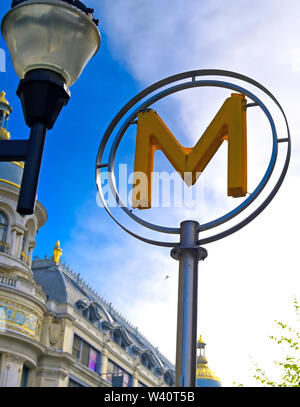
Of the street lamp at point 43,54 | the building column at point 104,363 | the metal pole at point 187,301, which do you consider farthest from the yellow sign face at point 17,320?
the street lamp at point 43,54

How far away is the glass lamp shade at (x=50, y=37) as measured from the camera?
477 cm

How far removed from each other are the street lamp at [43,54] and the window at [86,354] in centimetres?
3896

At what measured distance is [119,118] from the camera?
7.36 m

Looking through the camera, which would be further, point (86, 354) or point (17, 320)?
point (86, 354)

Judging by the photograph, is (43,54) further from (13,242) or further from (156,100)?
(13,242)

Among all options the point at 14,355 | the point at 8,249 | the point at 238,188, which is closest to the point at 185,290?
the point at 238,188

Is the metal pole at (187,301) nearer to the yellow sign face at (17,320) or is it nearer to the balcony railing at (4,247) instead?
the yellow sign face at (17,320)

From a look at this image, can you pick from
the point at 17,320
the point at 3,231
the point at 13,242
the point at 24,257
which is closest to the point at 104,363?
the point at 24,257

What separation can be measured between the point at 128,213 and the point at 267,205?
139 centimetres

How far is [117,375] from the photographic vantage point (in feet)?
157

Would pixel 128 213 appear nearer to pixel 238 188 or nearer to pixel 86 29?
pixel 238 188

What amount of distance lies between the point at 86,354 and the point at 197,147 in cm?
3941

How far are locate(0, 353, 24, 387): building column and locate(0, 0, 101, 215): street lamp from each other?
32308 millimetres
